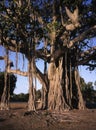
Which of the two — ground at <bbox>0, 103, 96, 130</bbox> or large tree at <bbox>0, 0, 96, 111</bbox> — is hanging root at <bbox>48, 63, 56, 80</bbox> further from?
ground at <bbox>0, 103, 96, 130</bbox>

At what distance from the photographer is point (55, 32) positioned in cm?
1508

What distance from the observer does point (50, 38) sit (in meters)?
15.9

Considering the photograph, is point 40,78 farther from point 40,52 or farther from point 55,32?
point 55,32

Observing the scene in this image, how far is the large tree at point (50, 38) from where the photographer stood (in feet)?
50.6

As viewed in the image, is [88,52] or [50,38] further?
[88,52]

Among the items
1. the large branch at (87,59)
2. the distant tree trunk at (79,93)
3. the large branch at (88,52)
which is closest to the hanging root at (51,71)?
the distant tree trunk at (79,93)

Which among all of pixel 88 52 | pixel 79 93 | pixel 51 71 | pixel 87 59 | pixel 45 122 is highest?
pixel 88 52

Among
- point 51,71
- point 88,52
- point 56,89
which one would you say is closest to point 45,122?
point 56,89

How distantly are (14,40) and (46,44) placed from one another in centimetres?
165

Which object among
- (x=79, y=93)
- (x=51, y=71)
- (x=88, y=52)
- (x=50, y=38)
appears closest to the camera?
(x=50, y=38)

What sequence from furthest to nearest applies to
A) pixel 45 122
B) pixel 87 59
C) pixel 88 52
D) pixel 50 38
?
pixel 87 59, pixel 88 52, pixel 50 38, pixel 45 122

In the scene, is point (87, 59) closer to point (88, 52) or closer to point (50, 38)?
point (88, 52)

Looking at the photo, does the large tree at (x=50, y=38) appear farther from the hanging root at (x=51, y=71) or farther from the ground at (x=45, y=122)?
the ground at (x=45, y=122)

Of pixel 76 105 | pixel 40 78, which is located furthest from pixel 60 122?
pixel 76 105
